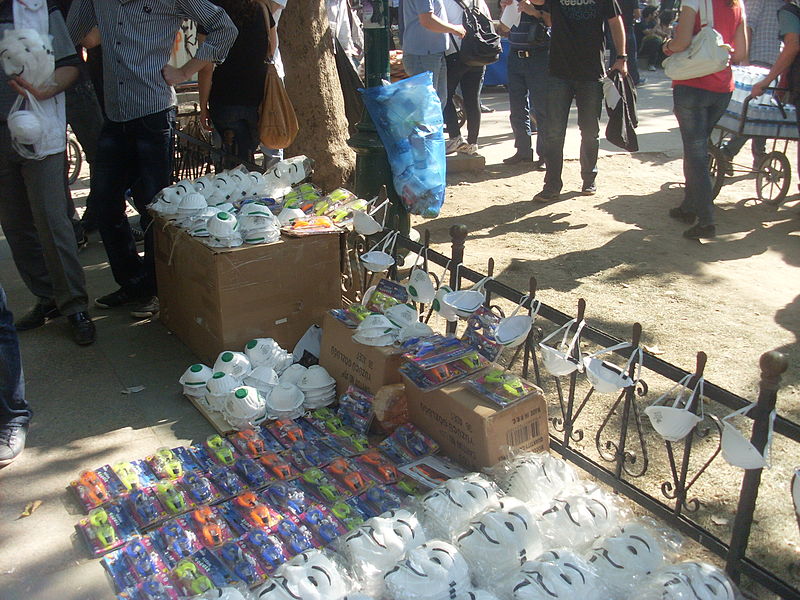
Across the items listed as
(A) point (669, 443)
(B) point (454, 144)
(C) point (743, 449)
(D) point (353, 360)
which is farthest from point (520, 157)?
(C) point (743, 449)

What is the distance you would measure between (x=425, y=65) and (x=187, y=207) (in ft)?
13.5

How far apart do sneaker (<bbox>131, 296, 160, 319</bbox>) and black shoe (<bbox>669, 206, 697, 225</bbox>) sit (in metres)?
4.62

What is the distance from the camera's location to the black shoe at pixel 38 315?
4598mm

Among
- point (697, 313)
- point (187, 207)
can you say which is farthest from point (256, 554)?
point (697, 313)

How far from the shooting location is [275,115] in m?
5.21

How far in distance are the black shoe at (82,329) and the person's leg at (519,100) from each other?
5461 mm

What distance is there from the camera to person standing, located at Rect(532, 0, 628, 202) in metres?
6.70

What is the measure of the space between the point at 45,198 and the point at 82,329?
77cm

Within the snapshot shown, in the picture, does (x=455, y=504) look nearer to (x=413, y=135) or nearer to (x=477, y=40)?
(x=413, y=135)

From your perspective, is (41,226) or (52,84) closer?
(52,84)

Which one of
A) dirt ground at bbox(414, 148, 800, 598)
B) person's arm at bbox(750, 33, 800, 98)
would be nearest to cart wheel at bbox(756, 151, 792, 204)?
dirt ground at bbox(414, 148, 800, 598)

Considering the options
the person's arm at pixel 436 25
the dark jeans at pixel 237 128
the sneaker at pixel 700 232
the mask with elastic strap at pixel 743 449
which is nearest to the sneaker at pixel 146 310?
the dark jeans at pixel 237 128

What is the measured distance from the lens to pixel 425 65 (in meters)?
7.60

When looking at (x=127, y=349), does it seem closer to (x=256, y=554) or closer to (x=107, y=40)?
(x=107, y=40)
